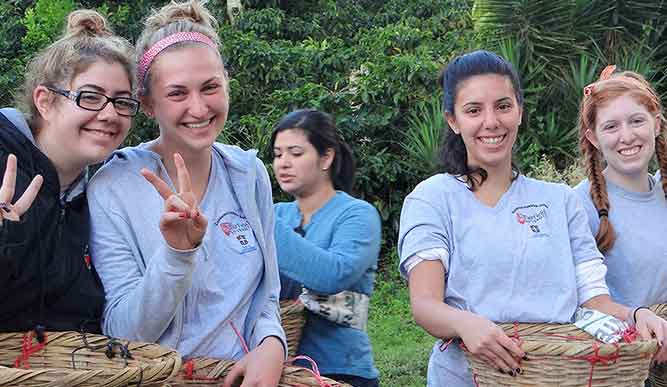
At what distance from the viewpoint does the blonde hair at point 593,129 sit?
11.9 feet

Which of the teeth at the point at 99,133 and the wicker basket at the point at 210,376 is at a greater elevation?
the teeth at the point at 99,133

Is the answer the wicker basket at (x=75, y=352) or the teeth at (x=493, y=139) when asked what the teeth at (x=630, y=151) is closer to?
the teeth at (x=493, y=139)

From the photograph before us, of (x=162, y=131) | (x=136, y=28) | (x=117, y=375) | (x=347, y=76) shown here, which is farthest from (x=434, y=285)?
(x=136, y=28)

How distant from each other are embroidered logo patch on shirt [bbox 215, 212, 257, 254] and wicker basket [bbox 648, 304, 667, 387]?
4.77ft

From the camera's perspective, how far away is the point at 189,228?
2.51m

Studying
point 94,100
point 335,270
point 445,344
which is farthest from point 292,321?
point 94,100

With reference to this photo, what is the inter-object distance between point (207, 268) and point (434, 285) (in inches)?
28.1

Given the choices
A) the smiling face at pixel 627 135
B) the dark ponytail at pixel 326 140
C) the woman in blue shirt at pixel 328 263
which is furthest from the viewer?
the dark ponytail at pixel 326 140

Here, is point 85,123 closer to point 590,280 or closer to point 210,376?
point 210,376

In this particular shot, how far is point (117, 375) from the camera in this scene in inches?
84.1

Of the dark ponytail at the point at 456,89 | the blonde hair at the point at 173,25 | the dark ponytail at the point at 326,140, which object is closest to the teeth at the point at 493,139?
the dark ponytail at the point at 456,89

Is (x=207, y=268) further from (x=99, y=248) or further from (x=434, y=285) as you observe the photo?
(x=434, y=285)

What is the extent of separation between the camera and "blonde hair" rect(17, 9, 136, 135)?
2.79 meters

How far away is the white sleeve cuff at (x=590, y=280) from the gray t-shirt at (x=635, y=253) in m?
0.49
